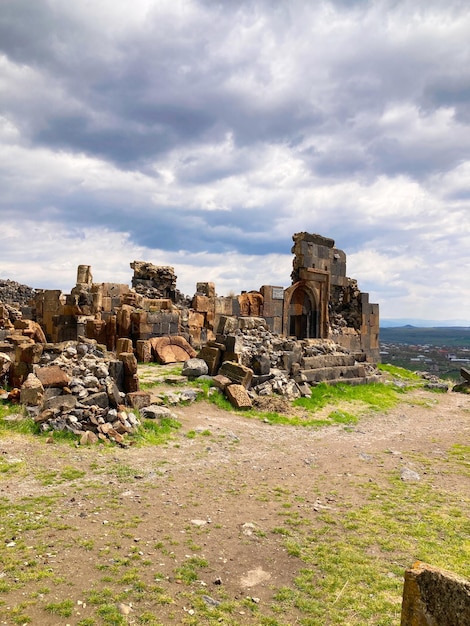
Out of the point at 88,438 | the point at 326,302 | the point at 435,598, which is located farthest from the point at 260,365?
the point at 326,302

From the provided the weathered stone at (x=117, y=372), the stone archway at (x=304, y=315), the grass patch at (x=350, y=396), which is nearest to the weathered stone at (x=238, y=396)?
the grass patch at (x=350, y=396)

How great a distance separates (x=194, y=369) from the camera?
12055 mm

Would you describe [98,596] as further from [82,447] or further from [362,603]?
[82,447]

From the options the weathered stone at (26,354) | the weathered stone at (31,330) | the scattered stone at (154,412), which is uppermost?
the weathered stone at (31,330)

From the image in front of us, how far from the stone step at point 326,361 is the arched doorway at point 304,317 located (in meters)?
6.83

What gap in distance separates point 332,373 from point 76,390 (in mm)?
9226

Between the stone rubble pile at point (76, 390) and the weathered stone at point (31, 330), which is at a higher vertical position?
the weathered stone at point (31, 330)

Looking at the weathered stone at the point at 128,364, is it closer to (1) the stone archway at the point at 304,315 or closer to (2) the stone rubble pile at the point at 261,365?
(2) the stone rubble pile at the point at 261,365

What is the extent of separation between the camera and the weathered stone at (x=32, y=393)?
26.2 feet

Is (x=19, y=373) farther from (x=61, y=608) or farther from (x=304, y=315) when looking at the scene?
(x=304, y=315)

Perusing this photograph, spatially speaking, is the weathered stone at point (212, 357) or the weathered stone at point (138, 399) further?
the weathered stone at point (212, 357)

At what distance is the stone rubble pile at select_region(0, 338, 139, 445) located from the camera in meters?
7.73

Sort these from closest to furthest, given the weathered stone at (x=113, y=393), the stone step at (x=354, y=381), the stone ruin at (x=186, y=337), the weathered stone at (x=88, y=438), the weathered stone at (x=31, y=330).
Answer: the weathered stone at (x=88, y=438) < the weathered stone at (x=113, y=393) < the stone ruin at (x=186, y=337) < the weathered stone at (x=31, y=330) < the stone step at (x=354, y=381)

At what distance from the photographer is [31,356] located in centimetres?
905
